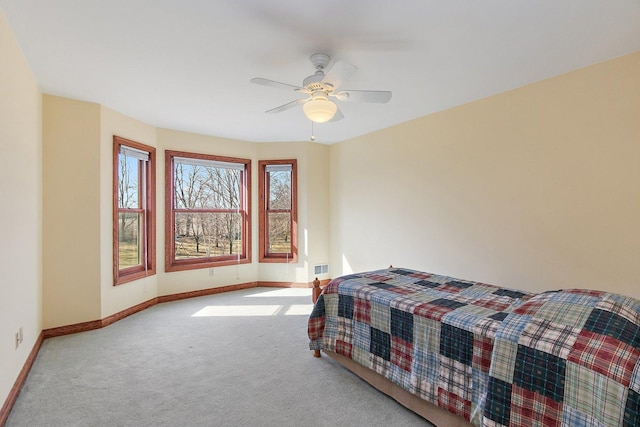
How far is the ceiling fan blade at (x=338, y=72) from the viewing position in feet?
6.86

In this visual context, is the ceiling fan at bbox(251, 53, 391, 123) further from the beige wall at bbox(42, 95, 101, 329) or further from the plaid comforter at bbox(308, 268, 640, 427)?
the beige wall at bbox(42, 95, 101, 329)

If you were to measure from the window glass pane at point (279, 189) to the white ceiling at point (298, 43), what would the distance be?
2171 millimetres

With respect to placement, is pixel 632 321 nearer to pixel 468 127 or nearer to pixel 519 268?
pixel 519 268

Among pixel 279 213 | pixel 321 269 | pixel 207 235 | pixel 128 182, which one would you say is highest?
pixel 128 182

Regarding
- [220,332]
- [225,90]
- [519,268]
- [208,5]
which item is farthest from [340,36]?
[220,332]

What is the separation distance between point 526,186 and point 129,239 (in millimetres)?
4669

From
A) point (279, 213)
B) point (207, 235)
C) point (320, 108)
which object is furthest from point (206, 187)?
→ point (320, 108)

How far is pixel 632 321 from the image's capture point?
1.49 metres

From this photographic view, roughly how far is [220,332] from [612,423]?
125 inches

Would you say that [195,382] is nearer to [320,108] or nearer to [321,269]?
[320,108]

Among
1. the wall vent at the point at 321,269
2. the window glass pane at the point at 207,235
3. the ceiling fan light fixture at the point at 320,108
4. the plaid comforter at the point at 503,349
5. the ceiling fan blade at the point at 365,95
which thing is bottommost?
the wall vent at the point at 321,269

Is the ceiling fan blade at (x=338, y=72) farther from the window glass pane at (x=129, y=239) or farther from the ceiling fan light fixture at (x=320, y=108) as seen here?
the window glass pane at (x=129, y=239)

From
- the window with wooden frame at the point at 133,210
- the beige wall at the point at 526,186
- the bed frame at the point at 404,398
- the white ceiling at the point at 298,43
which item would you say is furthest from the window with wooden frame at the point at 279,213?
the bed frame at the point at 404,398

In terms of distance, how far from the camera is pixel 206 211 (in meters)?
4.98
